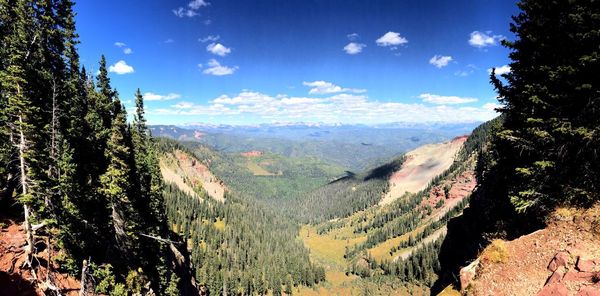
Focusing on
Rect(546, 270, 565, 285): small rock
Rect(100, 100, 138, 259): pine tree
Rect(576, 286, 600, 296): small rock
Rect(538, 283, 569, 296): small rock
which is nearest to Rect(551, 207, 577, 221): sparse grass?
Rect(546, 270, 565, 285): small rock

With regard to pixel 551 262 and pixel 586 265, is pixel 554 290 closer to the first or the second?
pixel 586 265

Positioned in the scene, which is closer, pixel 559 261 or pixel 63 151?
pixel 559 261

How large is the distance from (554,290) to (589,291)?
1935 millimetres

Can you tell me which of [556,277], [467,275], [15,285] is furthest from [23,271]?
[556,277]

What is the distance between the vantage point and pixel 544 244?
19.7 m

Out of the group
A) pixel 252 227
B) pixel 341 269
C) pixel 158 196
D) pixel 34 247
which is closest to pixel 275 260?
pixel 252 227

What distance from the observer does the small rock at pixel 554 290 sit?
15.3m

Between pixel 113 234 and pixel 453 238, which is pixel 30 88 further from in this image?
pixel 453 238

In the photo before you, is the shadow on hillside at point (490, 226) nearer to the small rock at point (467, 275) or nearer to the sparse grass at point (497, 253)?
the small rock at point (467, 275)

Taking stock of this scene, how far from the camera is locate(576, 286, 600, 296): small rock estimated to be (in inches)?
546

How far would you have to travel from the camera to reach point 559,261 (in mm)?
17516

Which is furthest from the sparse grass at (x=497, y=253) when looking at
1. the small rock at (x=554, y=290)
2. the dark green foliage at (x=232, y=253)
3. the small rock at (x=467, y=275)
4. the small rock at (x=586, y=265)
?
the dark green foliage at (x=232, y=253)

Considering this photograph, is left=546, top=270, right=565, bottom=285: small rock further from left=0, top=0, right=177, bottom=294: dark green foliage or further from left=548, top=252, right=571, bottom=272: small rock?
left=0, top=0, right=177, bottom=294: dark green foliage

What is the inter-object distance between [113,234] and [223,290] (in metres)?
91.1
